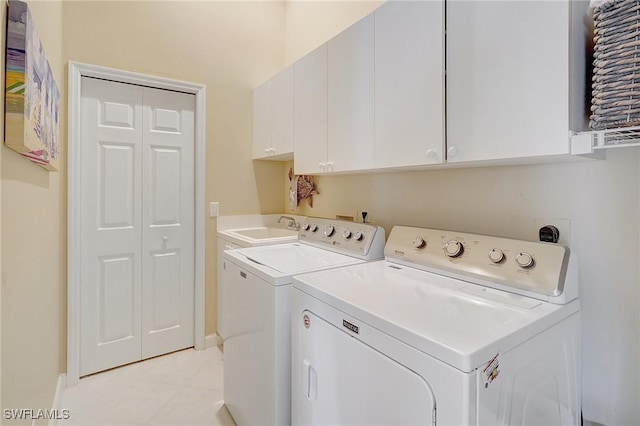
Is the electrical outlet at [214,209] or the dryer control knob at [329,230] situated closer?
the dryer control knob at [329,230]

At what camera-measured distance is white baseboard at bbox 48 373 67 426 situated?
173cm

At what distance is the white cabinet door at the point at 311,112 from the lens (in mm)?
1944

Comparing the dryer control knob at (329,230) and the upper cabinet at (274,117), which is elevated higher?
the upper cabinet at (274,117)

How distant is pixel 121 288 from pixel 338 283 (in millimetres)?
1900

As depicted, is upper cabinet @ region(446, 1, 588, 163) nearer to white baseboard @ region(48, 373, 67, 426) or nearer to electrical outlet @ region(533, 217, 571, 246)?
electrical outlet @ region(533, 217, 571, 246)

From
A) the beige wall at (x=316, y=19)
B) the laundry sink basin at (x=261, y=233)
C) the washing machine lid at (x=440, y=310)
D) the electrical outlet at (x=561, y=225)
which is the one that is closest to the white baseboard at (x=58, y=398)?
the laundry sink basin at (x=261, y=233)

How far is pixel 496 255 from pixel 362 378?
653 mm

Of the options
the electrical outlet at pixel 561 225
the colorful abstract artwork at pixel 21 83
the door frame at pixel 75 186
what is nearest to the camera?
the colorful abstract artwork at pixel 21 83

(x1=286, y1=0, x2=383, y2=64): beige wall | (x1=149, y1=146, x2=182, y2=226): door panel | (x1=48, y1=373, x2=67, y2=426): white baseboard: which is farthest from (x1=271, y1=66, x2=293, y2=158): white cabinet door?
(x1=48, y1=373, x2=67, y2=426): white baseboard

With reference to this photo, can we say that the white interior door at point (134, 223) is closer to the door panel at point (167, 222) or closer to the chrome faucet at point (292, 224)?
the door panel at point (167, 222)

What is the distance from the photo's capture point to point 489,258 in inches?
47.8

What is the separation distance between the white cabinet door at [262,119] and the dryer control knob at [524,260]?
6.31 ft

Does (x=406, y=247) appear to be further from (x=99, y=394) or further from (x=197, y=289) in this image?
(x=99, y=394)

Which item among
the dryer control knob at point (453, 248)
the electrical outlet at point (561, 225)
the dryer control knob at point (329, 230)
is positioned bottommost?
the dryer control knob at point (453, 248)
